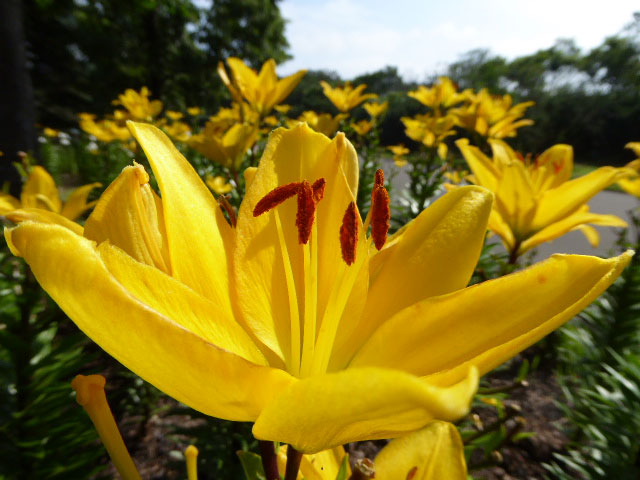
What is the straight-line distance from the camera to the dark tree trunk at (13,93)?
4.17 m

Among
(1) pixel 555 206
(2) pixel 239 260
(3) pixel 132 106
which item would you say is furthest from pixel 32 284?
(3) pixel 132 106

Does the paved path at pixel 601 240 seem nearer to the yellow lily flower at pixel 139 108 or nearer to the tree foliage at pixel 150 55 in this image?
the yellow lily flower at pixel 139 108

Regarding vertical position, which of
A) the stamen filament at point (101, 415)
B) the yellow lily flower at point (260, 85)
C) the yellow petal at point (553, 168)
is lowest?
the stamen filament at point (101, 415)

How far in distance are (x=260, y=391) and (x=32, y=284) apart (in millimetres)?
1066

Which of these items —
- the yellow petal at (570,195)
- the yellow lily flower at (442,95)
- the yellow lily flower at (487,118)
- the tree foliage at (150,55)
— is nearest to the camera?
the yellow petal at (570,195)

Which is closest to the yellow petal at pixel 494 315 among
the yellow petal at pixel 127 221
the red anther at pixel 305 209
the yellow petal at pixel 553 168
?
the red anther at pixel 305 209

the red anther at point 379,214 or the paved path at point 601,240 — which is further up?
the red anther at point 379,214

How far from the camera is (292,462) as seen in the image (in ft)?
1.02

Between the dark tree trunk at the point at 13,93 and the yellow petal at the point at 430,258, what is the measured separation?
189 inches

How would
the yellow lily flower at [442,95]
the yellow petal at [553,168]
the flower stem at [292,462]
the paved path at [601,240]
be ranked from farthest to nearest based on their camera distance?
the paved path at [601,240] < the yellow lily flower at [442,95] < the yellow petal at [553,168] < the flower stem at [292,462]

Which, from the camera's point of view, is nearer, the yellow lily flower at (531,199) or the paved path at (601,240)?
the yellow lily flower at (531,199)

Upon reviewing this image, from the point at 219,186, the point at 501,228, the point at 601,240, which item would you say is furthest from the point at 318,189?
the point at 601,240

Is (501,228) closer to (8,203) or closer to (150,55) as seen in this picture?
(8,203)

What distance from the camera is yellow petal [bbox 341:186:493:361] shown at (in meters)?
0.39
